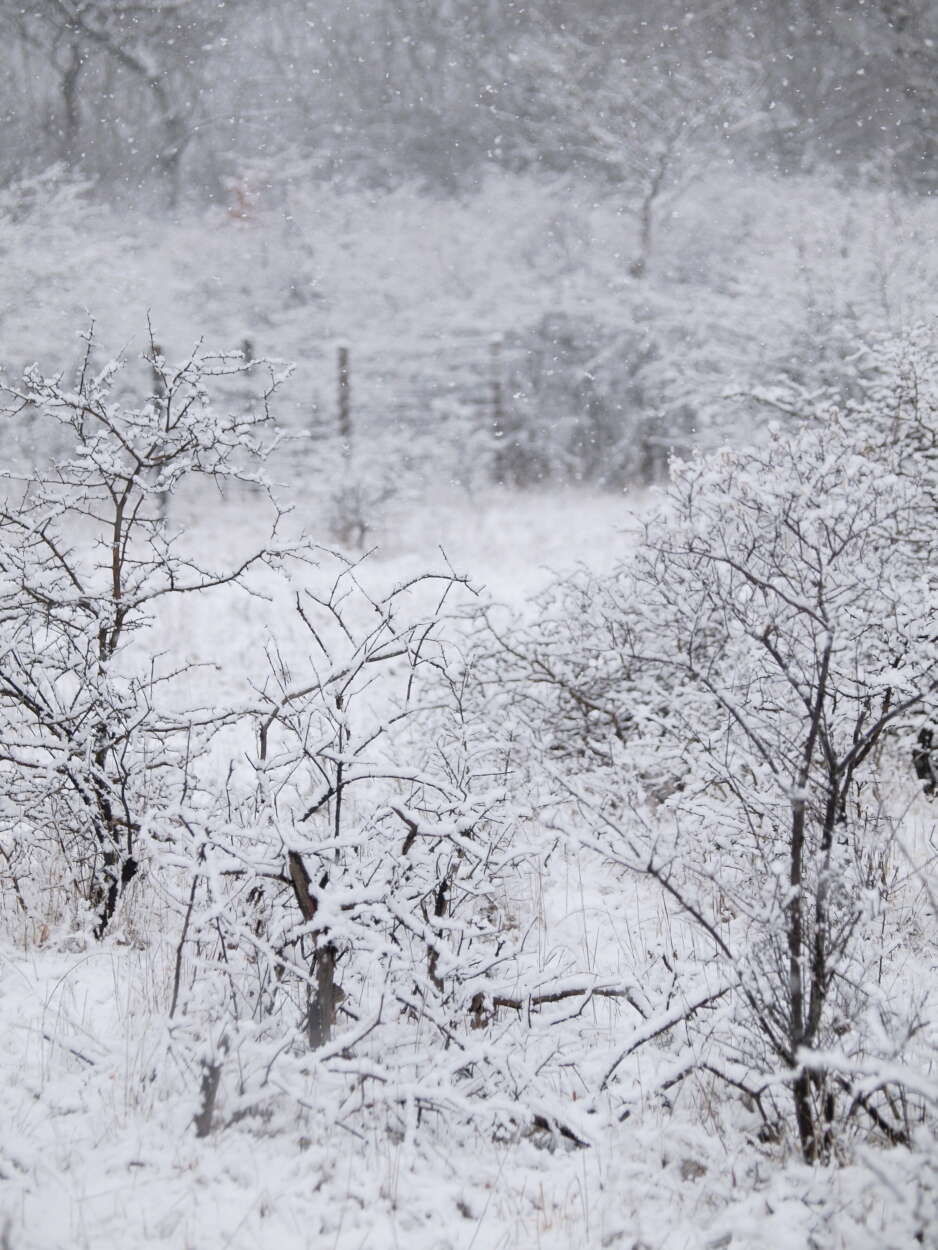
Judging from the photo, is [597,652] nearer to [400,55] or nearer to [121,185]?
[121,185]

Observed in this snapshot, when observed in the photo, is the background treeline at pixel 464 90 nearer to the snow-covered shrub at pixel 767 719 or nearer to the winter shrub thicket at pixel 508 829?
the winter shrub thicket at pixel 508 829

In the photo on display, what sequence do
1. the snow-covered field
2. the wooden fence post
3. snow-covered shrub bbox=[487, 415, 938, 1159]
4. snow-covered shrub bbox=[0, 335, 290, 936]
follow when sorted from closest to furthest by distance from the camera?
the snow-covered field < snow-covered shrub bbox=[487, 415, 938, 1159] < snow-covered shrub bbox=[0, 335, 290, 936] < the wooden fence post

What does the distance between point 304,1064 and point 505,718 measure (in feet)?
11.1

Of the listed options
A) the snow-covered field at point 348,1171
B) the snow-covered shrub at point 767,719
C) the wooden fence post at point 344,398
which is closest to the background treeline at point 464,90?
the wooden fence post at point 344,398

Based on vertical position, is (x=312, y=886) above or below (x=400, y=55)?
below

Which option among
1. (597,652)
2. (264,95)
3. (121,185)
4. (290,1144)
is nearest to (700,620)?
(597,652)

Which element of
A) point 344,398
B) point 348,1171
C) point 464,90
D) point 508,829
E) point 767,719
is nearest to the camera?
point 348,1171

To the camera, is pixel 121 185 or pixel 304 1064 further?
pixel 121 185

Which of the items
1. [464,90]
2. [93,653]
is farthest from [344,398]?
[464,90]

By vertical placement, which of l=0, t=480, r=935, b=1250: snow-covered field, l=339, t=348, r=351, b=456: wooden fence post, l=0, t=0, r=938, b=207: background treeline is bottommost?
l=0, t=480, r=935, b=1250: snow-covered field

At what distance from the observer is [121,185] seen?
61.5 ft

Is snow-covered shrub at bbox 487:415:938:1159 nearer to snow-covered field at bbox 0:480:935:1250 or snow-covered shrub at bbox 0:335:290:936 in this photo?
snow-covered field at bbox 0:480:935:1250

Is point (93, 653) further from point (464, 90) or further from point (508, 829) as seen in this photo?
point (464, 90)

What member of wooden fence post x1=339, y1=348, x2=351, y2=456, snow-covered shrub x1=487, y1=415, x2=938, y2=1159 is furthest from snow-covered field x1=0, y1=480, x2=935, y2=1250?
wooden fence post x1=339, y1=348, x2=351, y2=456
